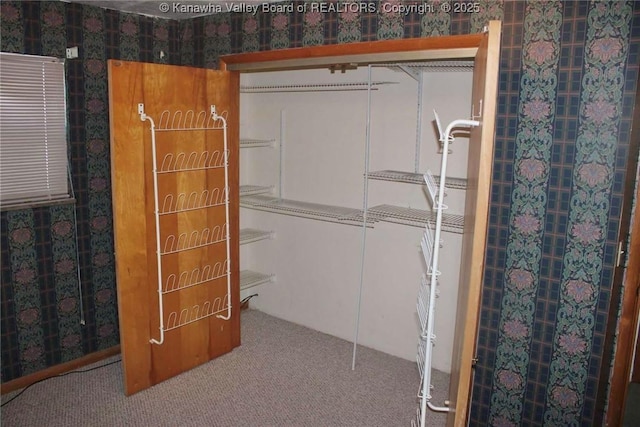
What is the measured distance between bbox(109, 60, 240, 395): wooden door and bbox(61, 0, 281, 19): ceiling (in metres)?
0.42

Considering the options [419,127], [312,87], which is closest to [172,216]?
[312,87]

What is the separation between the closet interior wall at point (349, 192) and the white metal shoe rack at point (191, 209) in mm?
739

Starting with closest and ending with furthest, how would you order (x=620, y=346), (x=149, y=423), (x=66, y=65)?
(x=620, y=346) → (x=149, y=423) → (x=66, y=65)

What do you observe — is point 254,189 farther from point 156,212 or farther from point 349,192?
point 156,212

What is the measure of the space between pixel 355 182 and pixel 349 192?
9 centimetres

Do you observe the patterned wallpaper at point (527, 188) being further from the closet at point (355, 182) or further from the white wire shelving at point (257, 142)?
the white wire shelving at point (257, 142)

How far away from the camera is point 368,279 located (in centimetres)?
342

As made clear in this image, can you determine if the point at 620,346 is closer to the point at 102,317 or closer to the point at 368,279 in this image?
the point at 368,279

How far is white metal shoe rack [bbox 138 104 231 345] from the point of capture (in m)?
2.78

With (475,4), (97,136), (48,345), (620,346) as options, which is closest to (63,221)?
(97,136)

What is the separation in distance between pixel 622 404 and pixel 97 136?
308 cm

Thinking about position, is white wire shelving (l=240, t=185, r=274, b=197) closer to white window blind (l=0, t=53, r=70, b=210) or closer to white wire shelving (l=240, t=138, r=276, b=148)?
white wire shelving (l=240, t=138, r=276, b=148)

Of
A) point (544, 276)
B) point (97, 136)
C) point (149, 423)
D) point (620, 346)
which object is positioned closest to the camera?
point (620, 346)

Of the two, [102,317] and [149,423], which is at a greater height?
[102,317]
